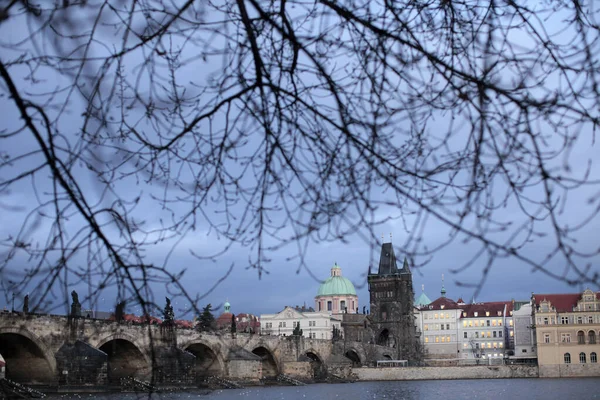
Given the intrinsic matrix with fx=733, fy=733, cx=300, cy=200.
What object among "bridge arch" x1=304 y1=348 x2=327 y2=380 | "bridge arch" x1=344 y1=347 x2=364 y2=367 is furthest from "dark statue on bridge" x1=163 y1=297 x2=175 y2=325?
"bridge arch" x1=344 y1=347 x2=364 y2=367

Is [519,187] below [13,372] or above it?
above

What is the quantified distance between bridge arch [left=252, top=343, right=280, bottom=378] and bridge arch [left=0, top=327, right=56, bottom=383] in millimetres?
24496

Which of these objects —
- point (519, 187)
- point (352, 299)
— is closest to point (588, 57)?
point (519, 187)

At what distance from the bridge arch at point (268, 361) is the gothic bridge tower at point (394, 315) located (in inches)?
835

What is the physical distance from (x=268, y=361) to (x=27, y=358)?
28155 mm

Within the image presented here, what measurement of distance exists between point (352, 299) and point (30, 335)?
213ft

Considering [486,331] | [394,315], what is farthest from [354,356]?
[486,331]

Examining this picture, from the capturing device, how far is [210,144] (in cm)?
321

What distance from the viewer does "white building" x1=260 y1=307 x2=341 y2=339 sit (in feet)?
262

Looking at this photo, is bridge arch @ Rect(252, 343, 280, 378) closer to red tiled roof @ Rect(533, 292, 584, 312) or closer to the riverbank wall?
the riverbank wall

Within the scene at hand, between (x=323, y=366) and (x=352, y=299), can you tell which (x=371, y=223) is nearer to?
(x=323, y=366)

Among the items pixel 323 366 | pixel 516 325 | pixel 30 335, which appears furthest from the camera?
pixel 516 325

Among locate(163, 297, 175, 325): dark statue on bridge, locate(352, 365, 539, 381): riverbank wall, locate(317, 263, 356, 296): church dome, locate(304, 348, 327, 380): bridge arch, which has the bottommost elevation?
locate(352, 365, 539, 381): riverbank wall

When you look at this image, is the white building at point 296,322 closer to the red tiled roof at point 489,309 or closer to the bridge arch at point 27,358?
the red tiled roof at point 489,309
